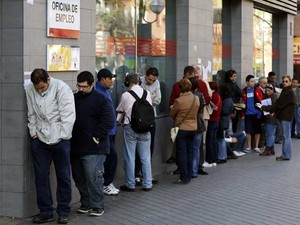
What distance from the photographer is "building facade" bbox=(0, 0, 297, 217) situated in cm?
730

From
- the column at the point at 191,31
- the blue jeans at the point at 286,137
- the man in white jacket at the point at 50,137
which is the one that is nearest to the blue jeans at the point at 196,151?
the column at the point at 191,31

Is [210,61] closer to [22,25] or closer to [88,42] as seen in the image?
[88,42]

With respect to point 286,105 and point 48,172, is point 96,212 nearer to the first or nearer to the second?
point 48,172

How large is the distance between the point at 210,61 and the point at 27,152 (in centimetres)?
686

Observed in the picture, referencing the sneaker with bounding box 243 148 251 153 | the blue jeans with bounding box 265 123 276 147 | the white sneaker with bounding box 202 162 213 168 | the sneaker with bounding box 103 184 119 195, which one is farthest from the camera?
the sneaker with bounding box 243 148 251 153

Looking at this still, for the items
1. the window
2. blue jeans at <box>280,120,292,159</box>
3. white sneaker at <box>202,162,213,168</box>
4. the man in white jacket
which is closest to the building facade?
the window

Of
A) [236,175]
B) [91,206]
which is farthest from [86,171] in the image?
[236,175]

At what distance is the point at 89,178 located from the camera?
738 centimetres

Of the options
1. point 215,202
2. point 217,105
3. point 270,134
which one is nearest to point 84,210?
point 215,202

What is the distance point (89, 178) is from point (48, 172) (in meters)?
0.52

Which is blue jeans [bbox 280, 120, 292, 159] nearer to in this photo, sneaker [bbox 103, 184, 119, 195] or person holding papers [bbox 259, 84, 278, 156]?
person holding papers [bbox 259, 84, 278, 156]

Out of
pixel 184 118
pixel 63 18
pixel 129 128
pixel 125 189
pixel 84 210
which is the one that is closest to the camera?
pixel 84 210

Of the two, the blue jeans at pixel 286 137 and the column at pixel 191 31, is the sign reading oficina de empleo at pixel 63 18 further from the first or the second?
the blue jeans at pixel 286 137

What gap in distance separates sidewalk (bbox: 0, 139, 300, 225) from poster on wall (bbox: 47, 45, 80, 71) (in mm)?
1902
